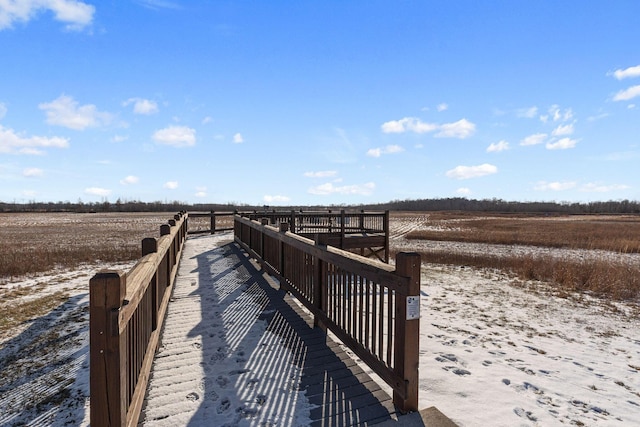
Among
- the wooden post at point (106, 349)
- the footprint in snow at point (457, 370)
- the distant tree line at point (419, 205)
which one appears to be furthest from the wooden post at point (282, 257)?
the distant tree line at point (419, 205)

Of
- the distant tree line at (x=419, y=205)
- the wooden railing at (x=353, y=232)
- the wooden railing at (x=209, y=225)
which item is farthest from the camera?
the distant tree line at (x=419, y=205)

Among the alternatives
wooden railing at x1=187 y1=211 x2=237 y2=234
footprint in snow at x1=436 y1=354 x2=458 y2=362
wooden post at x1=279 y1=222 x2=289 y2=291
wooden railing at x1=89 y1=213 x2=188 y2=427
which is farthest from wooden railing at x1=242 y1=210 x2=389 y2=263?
wooden railing at x1=89 y1=213 x2=188 y2=427

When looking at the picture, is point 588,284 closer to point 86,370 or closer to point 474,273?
point 474,273

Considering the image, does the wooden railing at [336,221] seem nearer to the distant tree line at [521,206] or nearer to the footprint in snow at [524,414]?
the footprint in snow at [524,414]

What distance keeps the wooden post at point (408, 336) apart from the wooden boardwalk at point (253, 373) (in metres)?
0.23

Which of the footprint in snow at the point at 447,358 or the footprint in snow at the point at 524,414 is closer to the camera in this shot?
the footprint in snow at the point at 524,414

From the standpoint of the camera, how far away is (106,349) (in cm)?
212

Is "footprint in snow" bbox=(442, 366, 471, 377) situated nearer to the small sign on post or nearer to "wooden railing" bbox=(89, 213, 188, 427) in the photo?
the small sign on post

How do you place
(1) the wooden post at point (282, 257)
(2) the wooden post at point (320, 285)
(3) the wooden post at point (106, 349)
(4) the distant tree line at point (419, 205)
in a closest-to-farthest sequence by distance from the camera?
(3) the wooden post at point (106, 349) < (2) the wooden post at point (320, 285) < (1) the wooden post at point (282, 257) < (4) the distant tree line at point (419, 205)

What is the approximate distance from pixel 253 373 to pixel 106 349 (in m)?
1.93

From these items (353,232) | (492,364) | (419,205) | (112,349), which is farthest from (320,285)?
(419,205)

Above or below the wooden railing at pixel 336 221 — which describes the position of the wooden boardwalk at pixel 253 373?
below

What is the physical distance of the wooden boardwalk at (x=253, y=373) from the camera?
300 centimetres

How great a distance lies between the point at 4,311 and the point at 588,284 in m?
13.7
